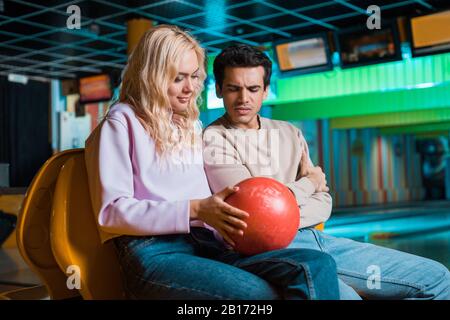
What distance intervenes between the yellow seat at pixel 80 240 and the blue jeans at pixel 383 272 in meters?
0.59

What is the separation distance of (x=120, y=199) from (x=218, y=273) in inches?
12.8

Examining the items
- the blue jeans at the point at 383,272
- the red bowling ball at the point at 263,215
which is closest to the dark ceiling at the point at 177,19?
the blue jeans at the point at 383,272

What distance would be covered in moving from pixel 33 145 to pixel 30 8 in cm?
513

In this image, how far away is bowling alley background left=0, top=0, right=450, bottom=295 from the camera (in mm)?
5902

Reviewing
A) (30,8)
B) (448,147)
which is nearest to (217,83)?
(30,8)

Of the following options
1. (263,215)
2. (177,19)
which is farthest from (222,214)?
(177,19)

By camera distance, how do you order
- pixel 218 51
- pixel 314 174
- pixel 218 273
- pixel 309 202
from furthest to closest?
pixel 218 51 → pixel 314 174 → pixel 309 202 → pixel 218 273

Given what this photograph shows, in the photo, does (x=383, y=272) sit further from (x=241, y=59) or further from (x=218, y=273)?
(x=241, y=59)

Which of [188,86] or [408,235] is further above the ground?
[188,86]

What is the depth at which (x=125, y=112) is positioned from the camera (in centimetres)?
152

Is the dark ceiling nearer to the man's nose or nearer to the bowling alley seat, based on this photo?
the man's nose

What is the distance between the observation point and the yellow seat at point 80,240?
144cm

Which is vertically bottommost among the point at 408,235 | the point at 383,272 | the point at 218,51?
the point at 408,235

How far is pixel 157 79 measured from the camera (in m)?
1.54
